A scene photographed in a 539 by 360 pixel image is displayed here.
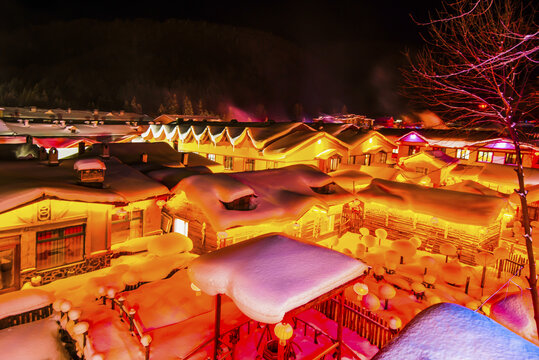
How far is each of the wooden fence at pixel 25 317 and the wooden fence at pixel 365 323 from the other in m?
9.03

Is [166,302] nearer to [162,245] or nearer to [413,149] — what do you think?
[162,245]

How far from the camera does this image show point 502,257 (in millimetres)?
14492

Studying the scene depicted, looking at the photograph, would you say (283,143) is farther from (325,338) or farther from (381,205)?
(325,338)

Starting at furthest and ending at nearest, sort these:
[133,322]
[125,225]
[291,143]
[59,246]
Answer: [291,143] → [125,225] → [59,246] → [133,322]

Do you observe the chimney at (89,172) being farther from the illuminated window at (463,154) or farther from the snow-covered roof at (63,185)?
the illuminated window at (463,154)

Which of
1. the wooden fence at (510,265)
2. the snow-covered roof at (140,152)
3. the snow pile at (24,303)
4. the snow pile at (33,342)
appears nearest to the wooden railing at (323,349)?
the snow pile at (33,342)

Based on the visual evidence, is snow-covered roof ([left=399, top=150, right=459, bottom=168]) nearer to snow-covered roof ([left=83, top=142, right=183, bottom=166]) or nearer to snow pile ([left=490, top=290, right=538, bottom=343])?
snow-covered roof ([left=83, top=142, right=183, bottom=166])

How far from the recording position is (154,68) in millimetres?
99625

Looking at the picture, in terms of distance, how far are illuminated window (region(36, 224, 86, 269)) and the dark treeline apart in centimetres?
7047

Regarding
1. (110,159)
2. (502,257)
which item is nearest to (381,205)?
(502,257)

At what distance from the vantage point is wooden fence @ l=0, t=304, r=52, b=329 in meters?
8.92

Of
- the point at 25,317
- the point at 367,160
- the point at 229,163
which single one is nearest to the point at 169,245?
the point at 25,317

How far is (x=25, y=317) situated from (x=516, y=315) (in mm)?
13543

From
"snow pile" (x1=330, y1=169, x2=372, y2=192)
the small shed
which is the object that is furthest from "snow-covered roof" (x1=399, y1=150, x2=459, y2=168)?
the small shed
